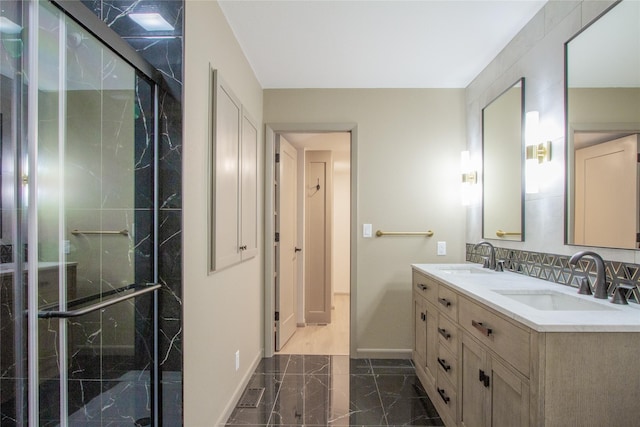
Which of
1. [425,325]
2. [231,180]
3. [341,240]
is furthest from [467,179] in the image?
[341,240]

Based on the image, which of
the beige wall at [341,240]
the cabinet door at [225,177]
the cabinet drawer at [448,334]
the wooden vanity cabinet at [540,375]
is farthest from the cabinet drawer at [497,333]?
the beige wall at [341,240]

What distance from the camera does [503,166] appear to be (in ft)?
7.98

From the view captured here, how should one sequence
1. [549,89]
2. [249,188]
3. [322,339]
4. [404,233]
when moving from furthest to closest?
[322,339] → [404,233] → [249,188] → [549,89]

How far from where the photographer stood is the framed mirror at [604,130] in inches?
53.6

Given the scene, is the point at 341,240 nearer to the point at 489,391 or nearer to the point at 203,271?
the point at 203,271

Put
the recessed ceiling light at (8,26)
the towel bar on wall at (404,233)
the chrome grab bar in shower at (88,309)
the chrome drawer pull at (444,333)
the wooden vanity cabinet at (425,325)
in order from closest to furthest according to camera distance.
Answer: the recessed ceiling light at (8,26) < the chrome grab bar in shower at (88,309) < the chrome drawer pull at (444,333) < the wooden vanity cabinet at (425,325) < the towel bar on wall at (404,233)

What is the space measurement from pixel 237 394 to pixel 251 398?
0.12 m

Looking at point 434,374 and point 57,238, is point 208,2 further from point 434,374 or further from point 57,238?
point 434,374

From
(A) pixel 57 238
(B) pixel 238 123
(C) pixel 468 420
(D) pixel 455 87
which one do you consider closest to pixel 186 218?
(A) pixel 57 238

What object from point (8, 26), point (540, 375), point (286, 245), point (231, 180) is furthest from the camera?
point (286, 245)

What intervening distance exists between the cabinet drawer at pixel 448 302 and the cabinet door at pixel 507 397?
433 millimetres

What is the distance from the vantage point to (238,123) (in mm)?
2305

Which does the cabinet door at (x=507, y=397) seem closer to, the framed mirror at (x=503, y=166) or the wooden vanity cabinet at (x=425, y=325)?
the wooden vanity cabinet at (x=425, y=325)

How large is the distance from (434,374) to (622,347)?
135cm
